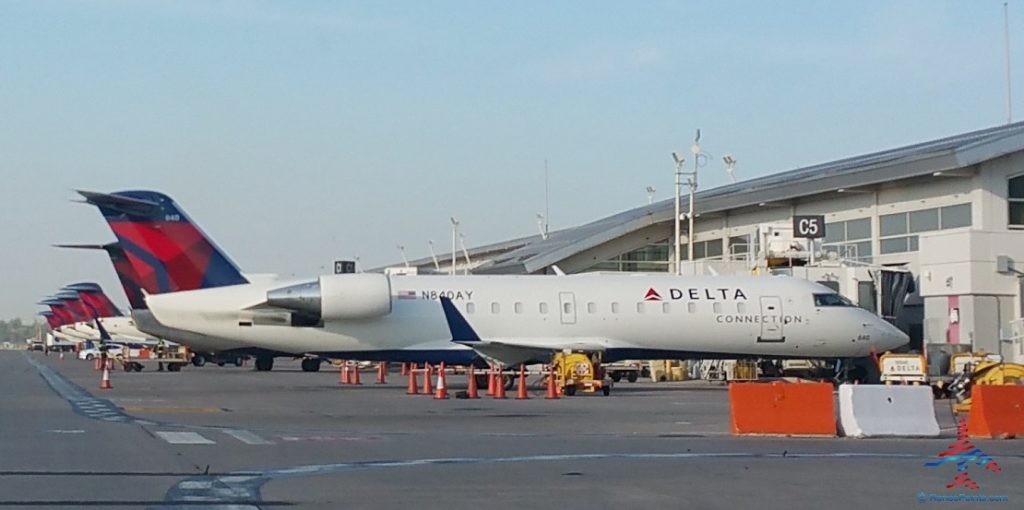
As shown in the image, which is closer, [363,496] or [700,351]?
[363,496]

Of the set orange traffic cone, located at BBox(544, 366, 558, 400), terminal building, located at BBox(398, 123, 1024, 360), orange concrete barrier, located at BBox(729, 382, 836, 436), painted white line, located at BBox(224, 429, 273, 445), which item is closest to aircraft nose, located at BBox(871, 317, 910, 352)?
terminal building, located at BBox(398, 123, 1024, 360)

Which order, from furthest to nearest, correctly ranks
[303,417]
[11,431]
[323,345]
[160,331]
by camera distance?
[160,331], [323,345], [303,417], [11,431]

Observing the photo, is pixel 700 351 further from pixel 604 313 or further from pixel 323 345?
pixel 323 345

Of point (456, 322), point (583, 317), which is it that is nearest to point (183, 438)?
point (456, 322)

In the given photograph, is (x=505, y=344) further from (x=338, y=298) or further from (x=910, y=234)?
(x=910, y=234)

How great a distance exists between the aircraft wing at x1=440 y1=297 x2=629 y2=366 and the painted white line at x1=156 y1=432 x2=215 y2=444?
1659 cm

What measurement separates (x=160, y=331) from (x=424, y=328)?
7.78 metres

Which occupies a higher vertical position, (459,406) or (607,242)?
(607,242)

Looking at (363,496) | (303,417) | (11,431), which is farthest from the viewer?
(303,417)

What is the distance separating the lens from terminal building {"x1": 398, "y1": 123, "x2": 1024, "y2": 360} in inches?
1588

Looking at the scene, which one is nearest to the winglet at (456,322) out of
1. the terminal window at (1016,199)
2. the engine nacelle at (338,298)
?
the engine nacelle at (338,298)

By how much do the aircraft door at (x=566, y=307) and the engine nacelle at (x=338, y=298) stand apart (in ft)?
15.5

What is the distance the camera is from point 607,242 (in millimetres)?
62875

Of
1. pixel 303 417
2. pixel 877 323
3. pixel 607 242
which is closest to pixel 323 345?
pixel 303 417
